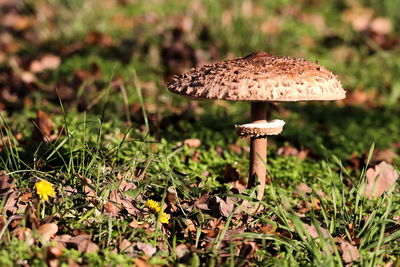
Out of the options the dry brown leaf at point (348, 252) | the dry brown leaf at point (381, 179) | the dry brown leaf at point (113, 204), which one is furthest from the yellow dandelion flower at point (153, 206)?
the dry brown leaf at point (381, 179)

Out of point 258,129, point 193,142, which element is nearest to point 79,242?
point 258,129

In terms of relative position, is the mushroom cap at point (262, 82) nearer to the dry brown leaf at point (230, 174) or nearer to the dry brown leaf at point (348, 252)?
the dry brown leaf at point (348, 252)

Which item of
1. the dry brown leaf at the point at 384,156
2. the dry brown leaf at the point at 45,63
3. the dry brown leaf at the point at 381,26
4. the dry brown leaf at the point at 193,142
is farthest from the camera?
the dry brown leaf at the point at 381,26

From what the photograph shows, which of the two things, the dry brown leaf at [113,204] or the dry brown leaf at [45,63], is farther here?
the dry brown leaf at [45,63]

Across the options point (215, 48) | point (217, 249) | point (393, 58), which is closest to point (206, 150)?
point (217, 249)

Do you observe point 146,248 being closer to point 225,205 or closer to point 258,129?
point 225,205

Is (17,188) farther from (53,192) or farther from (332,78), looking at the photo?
(332,78)

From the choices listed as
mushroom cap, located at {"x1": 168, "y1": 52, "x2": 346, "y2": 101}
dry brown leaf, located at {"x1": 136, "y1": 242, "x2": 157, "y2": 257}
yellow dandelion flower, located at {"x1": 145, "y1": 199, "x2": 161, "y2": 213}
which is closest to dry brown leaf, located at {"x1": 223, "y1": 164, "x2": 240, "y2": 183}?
yellow dandelion flower, located at {"x1": 145, "y1": 199, "x2": 161, "y2": 213}
